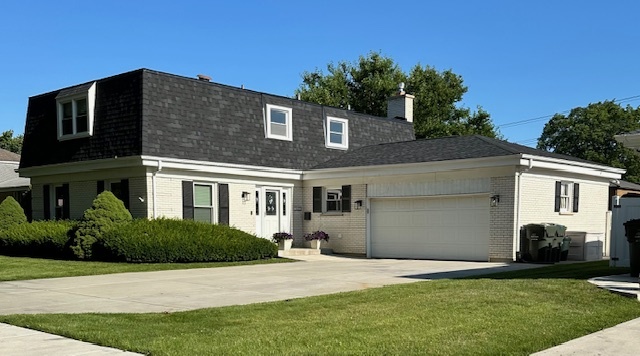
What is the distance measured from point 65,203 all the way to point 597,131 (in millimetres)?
54458

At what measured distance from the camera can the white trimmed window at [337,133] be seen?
2473 centimetres

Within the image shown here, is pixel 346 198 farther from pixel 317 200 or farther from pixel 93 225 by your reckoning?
pixel 93 225

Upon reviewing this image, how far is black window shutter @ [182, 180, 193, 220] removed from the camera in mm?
19406

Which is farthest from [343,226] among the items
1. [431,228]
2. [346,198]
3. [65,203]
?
[65,203]

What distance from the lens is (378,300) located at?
9.30 metres

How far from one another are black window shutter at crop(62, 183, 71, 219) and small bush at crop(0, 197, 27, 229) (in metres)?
1.38

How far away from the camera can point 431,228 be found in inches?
778

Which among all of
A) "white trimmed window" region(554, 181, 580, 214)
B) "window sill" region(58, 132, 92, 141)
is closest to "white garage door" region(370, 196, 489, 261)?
"white trimmed window" region(554, 181, 580, 214)

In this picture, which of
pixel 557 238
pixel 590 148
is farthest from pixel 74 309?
pixel 590 148

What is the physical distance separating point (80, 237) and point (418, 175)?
35.9 feet

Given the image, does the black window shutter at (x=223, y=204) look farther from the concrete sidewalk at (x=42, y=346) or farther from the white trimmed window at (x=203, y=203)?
the concrete sidewalk at (x=42, y=346)

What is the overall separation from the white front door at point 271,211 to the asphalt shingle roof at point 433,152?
1991mm

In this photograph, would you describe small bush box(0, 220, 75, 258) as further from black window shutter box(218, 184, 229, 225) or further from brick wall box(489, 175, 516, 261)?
brick wall box(489, 175, 516, 261)

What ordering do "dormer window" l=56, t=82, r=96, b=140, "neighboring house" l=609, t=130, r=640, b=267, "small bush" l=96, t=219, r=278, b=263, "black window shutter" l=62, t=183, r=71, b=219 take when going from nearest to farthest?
"neighboring house" l=609, t=130, r=640, b=267
"small bush" l=96, t=219, r=278, b=263
"dormer window" l=56, t=82, r=96, b=140
"black window shutter" l=62, t=183, r=71, b=219
